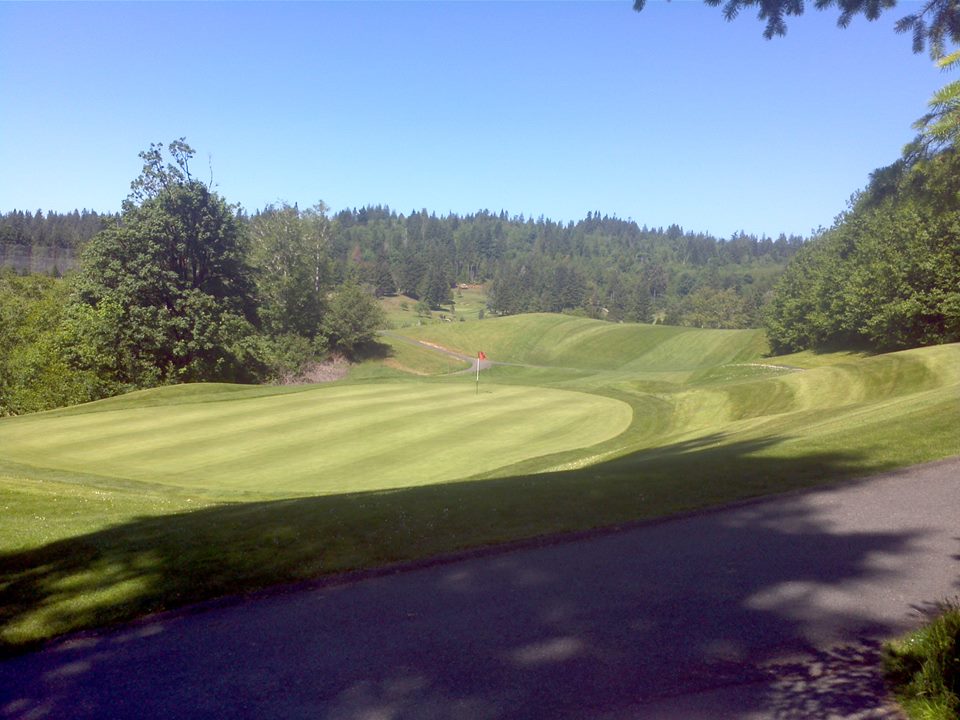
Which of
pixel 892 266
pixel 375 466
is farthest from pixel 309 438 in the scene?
pixel 892 266

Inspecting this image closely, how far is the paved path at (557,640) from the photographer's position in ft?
18.5

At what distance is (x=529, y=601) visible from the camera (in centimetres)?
747

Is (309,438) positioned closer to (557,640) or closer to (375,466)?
(375,466)

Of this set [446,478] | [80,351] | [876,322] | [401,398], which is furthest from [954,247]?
[80,351]

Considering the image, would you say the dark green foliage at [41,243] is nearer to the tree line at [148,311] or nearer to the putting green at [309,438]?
the tree line at [148,311]

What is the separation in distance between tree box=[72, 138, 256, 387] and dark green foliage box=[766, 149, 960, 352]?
42932mm

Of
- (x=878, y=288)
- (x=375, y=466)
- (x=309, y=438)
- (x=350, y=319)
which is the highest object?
(x=878, y=288)

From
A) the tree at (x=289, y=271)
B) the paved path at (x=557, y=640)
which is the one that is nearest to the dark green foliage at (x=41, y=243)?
the tree at (x=289, y=271)

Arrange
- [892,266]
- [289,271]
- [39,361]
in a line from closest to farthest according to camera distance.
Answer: [39,361]
[892,266]
[289,271]

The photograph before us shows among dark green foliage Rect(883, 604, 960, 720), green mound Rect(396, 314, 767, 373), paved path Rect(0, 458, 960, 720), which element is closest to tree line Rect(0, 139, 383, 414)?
green mound Rect(396, 314, 767, 373)

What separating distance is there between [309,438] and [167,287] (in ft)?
108

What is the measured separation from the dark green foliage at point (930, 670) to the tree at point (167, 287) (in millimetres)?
52692

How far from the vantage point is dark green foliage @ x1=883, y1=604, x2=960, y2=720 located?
4996 millimetres

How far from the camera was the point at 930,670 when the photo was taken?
17.2 feet
